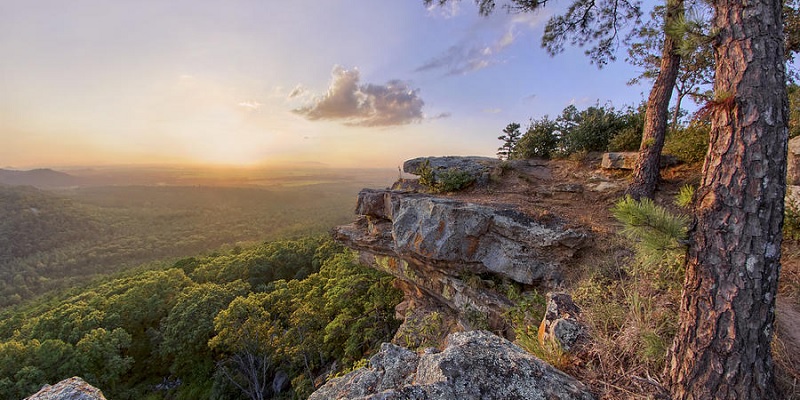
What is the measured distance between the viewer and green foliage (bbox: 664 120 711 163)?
264 inches

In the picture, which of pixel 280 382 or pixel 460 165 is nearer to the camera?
pixel 460 165

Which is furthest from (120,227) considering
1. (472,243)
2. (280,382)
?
(472,243)

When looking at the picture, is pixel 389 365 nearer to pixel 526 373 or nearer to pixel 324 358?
pixel 526 373

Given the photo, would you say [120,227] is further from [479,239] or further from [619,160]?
[619,160]

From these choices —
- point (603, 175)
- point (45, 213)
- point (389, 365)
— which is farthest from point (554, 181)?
point (45, 213)

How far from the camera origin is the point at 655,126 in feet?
20.1

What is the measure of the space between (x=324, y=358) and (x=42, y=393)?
13.1 m

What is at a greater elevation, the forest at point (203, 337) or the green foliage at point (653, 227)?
the green foliage at point (653, 227)

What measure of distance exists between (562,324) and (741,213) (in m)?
1.82

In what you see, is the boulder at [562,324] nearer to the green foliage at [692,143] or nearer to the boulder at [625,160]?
the boulder at [625,160]

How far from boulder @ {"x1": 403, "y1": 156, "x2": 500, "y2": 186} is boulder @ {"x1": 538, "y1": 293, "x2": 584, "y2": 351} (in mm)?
5547

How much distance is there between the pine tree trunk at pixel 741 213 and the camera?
71.0 inches

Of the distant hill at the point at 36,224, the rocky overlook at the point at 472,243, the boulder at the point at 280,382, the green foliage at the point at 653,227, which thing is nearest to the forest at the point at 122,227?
the distant hill at the point at 36,224

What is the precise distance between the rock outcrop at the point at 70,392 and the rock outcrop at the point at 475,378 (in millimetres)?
3960
